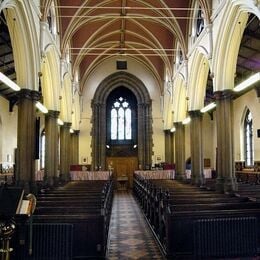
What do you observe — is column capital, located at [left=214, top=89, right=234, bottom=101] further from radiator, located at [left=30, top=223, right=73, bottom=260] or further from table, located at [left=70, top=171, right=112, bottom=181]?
table, located at [left=70, top=171, right=112, bottom=181]

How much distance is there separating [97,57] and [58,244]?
2006cm

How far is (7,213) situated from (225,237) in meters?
3.98

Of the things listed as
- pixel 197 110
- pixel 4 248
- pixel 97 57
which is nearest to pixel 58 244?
pixel 4 248

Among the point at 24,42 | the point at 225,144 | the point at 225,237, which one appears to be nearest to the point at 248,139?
the point at 225,144

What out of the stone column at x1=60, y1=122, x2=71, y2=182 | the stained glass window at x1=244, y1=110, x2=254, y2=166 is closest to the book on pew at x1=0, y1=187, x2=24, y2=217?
the stone column at x1=60, y1=122, x2=71, y2=182

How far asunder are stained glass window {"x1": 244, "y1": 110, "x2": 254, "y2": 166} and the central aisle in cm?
1235

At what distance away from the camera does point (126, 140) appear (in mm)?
27500

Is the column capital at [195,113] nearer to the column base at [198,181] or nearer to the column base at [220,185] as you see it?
the column base at [198,181]

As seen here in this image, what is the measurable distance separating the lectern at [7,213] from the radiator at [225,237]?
127 inches

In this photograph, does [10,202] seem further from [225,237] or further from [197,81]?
[197,81]

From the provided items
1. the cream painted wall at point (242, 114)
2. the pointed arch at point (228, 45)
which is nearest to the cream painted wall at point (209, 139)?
the cream painted wall at point (242, 114)

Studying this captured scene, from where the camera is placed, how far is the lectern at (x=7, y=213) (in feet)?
15.7

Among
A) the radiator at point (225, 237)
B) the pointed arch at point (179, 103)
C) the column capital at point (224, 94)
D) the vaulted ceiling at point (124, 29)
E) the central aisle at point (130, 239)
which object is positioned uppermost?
the vaulted ceiling at point (124, 29)

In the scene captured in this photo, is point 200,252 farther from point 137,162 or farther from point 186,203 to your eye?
point 137,162
